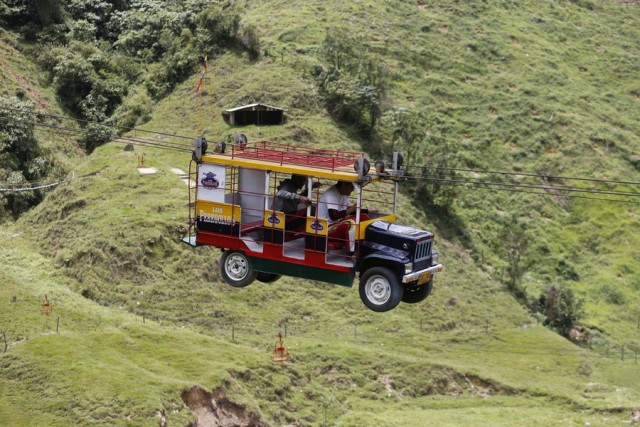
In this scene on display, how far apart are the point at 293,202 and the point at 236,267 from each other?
2.77m

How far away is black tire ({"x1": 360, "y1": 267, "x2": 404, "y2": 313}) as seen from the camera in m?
29.2

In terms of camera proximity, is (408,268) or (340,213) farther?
(340,213)

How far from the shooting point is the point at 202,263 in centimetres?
6444

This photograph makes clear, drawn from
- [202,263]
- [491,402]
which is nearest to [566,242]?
[491,402]

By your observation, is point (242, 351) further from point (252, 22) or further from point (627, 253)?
point (252, 22)

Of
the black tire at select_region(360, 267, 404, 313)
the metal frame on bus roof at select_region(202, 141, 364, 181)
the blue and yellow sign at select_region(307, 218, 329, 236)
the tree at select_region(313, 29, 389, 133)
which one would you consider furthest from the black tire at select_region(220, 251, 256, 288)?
the tree at select_region(313, 29, 389, 133)

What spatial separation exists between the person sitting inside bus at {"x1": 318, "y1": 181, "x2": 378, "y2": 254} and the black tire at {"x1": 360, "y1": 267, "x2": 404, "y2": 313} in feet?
3.16

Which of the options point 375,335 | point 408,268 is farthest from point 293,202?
point 375,335

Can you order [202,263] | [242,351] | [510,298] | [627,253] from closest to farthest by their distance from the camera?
[242,351]
[202,263]
[510,298]
[627,253]

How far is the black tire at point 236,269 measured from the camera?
104 ft

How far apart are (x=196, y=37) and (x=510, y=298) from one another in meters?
38.9

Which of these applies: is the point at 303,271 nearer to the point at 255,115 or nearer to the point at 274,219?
the point at 274,219

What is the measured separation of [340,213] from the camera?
101ft

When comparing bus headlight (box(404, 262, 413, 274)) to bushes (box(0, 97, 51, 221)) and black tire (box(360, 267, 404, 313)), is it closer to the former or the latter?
black tire (box(360, 267, 404, 313))
